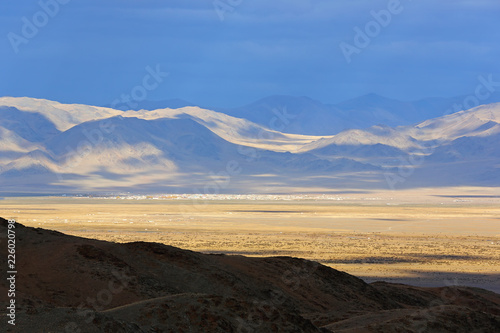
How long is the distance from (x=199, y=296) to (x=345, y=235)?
41.9 m

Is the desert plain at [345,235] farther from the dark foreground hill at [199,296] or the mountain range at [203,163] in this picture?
the mountain range at [203,163]

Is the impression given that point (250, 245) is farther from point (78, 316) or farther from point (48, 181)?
point (48, 181)

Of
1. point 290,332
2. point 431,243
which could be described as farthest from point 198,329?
point 431,243

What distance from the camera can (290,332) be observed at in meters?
14.1

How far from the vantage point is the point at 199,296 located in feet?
48.1

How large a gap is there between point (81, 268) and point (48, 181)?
138 metres

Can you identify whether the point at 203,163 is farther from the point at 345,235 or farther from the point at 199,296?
the point at 199,296

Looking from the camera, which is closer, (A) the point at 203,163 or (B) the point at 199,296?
(B) the point at 199,296

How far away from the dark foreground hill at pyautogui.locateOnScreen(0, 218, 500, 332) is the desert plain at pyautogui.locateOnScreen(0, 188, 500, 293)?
8.48 meters

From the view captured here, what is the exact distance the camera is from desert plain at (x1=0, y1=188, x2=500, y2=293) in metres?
37.2

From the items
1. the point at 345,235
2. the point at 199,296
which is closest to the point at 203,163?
the point at 345,235

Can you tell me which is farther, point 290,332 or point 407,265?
point 407,265

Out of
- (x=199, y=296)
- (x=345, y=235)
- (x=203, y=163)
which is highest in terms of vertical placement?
(x=203, y=163)

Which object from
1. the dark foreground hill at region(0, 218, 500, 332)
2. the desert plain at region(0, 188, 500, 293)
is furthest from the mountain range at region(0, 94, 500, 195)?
the dark foreground hill at region(0, 218, 500, 332)
